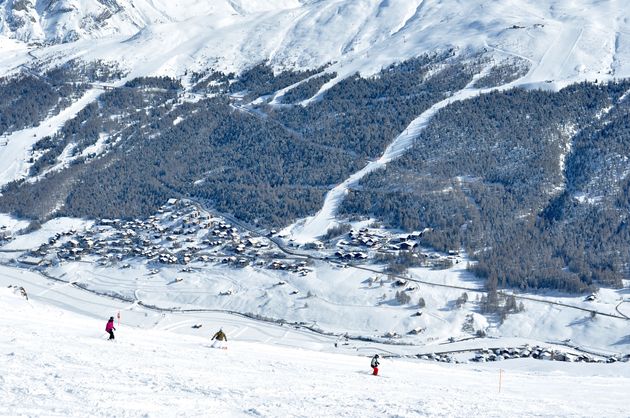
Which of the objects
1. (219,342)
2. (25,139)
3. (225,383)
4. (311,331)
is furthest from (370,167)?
(225,383)

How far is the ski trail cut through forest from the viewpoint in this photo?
374 ft

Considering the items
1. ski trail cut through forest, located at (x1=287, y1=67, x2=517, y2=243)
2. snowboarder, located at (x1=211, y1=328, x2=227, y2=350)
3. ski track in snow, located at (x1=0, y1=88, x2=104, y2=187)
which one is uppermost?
snowboarder, located at (x1=211, y1=328, x2=227, y2=350)

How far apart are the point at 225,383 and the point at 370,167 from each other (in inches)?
4094

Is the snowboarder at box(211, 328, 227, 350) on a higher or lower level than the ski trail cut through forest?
higher

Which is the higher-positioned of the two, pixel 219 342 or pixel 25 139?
pixel 219 342

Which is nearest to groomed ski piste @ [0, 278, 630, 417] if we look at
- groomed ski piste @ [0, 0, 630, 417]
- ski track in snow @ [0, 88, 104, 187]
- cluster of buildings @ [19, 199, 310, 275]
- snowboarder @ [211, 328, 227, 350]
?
groomed ski piste @ [0, 0, 630, 417]

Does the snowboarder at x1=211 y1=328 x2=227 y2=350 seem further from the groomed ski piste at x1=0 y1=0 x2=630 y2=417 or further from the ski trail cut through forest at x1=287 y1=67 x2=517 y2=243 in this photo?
the ski trail cut through forest at x1=287 y1=67 x2=517 y2=243

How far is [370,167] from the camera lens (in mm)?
132500

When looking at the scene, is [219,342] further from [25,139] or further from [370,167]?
[25,139]

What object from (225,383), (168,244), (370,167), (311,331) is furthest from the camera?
(370,167)

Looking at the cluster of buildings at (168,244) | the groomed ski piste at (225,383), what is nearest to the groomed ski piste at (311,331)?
the groomed ski piste at (225,383)

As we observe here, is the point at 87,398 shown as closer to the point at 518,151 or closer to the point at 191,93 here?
the point at 518,151

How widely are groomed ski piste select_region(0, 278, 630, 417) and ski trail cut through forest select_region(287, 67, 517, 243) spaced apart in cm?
6424

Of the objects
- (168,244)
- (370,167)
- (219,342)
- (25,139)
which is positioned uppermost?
(219,342)
